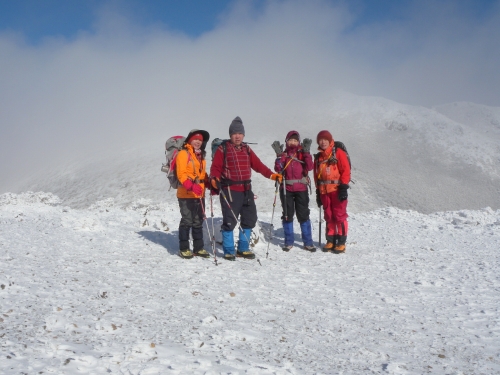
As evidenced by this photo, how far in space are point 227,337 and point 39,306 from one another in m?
2.48

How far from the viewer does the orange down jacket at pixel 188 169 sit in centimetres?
767

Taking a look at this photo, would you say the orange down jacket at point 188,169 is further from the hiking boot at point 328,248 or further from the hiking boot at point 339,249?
the hiking boot at point 339,249

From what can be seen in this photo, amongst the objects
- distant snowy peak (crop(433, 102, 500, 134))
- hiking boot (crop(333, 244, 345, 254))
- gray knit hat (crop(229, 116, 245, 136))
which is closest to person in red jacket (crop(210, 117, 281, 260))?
gray knit hat (crop(229, 116, 245, 136))

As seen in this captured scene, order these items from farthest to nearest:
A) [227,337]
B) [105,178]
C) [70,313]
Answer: [105,178] < [70,313] < [227,337]

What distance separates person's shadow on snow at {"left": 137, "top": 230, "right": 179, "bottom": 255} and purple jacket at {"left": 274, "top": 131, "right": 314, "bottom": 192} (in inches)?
130

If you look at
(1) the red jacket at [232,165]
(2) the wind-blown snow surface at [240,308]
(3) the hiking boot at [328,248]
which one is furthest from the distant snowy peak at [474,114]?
(1) the red jacket at [232,165]

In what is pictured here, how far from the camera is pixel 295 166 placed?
9.26 meters

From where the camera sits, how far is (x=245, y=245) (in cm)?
840

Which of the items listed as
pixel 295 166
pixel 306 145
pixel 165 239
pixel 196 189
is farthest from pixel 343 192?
pixel 165 239

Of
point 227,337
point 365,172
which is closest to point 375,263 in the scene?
point 227,337

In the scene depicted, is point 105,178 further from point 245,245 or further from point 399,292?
point 399,292

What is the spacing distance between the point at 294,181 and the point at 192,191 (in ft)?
9.47

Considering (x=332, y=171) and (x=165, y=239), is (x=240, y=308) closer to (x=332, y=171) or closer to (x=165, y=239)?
(x=332, y=171)

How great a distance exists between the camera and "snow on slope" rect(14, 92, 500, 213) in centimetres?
2577
